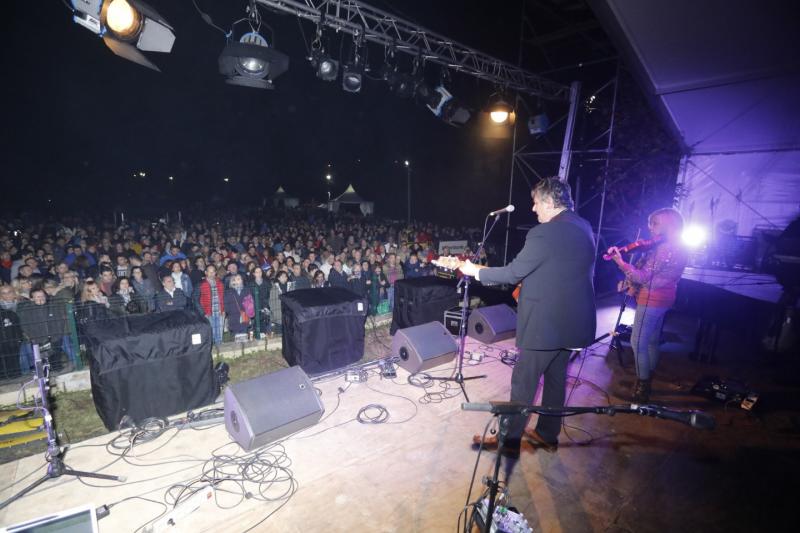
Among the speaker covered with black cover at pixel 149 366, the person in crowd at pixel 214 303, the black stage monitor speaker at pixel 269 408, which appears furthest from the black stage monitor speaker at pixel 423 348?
the person in crowd at pixel 214 303

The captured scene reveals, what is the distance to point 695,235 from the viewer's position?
8.41m

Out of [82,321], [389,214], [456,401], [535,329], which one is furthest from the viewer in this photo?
[389,214]

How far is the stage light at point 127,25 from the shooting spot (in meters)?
3.70

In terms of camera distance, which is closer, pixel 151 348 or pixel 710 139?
pixel 151 348

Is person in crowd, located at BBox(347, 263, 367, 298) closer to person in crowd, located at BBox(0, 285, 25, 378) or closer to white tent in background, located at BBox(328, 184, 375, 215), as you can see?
person in crowd, located at BBox(0, 285, 25, 378)

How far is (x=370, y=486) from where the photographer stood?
2965 mm

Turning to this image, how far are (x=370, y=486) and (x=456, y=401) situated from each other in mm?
1594

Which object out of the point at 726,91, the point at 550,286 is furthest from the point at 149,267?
the point at 726,91

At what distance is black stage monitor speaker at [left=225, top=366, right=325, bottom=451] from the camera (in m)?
3.28

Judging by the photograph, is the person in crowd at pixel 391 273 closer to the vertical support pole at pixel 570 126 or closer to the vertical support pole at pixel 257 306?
the vertical support pole at pixel 257 306

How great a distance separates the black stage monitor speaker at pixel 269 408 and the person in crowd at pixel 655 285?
3.47 m

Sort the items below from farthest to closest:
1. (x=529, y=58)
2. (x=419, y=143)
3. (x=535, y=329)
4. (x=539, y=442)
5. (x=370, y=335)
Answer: (x=419, y=143) < (x=529, y=58) < (x=370, y=335) < (x=539, y=442) < (x=535, y=329)

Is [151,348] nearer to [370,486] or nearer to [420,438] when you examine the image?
[370,486]

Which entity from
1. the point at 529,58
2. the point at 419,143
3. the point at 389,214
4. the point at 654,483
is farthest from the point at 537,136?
the point at 389,214
